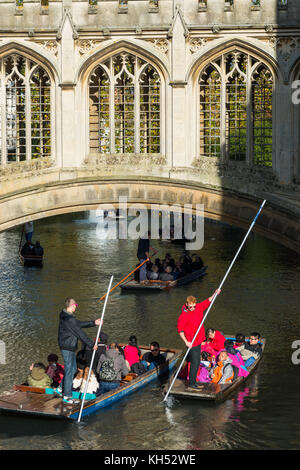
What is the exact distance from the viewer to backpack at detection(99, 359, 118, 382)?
2330cm

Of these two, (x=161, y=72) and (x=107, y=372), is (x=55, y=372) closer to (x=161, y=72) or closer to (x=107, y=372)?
(x=107, y=372)

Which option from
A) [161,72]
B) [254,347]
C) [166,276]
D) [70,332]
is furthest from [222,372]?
[166,276]

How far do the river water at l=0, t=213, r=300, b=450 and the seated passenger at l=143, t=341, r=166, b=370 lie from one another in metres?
0.86

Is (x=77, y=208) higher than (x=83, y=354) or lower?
higher

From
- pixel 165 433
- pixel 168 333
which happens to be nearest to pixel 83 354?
pixel 165 433

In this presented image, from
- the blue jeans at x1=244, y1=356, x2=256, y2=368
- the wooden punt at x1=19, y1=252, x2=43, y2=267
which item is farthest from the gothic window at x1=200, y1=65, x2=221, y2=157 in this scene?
the wooden punt at x1=19, y1=252, x2=43, y2=267

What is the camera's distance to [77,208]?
25.1m

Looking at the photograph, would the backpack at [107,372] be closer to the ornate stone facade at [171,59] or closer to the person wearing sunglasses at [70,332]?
the person wearing sunglasses at [70,332]

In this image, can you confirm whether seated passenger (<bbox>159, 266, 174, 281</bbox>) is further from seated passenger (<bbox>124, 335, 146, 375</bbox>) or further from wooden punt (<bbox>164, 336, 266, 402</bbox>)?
wooden punt (<bbox>164, 336, 266, 402</bbox>)

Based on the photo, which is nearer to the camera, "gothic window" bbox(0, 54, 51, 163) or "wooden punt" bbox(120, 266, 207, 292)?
"gothic window" bbox(0, 54, 51, 163)

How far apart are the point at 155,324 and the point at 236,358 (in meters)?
6.68
